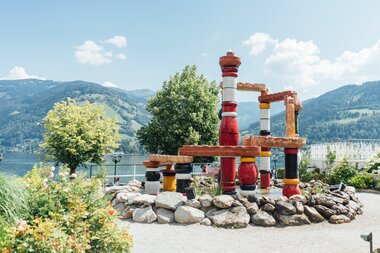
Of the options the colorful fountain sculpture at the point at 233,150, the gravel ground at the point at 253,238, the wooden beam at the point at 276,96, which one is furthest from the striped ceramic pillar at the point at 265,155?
the gravel ground at the point at 253,238

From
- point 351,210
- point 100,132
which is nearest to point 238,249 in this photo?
point 351,210

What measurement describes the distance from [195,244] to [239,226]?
217cm

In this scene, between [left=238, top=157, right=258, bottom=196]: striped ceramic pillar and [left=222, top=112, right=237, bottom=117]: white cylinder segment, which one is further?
[left=222, top=112, right=237, bottom=117]: white cylinder segment

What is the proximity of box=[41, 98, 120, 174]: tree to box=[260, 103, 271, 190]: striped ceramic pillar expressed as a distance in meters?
10.7

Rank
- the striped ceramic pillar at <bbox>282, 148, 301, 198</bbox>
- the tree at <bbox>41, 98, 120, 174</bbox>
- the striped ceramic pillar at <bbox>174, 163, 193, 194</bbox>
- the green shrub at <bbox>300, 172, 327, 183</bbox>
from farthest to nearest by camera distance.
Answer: the green shrub at <bbox>300, 172, 327, 183</bbox> → the tree at <bbox>41, 98, 120, 174</bbox> → the striped ceramic pillar at <bbox>174, 163, 193, 194</bbox> → the striped ceramic pillar at <bbox>282, 148, 301, 198</bbox>

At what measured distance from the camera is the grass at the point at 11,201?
17.4 ft

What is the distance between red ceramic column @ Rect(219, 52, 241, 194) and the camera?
12.2 m

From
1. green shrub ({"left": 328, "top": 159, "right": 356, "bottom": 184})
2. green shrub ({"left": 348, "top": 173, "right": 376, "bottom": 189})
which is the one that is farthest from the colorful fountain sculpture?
green shrub ({"left": 328, "top": 159, "right": 356, "bottom": 184})

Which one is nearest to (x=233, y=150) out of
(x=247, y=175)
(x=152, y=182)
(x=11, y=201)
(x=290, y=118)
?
(x=247, y=175)

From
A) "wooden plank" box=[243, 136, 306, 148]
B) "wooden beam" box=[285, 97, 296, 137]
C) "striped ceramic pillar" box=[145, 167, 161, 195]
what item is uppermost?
"wooden beam" box=[285, 97, 296, 137]

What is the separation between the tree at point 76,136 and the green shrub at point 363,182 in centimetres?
1393

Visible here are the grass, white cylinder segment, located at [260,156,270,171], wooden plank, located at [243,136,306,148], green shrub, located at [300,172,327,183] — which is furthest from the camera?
green shrub, located at [300,172,327,183]

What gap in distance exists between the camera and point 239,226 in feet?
33.0

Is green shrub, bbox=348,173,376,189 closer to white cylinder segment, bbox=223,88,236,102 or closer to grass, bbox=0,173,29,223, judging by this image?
white cylinder segment, bbox=223,88,236,102
